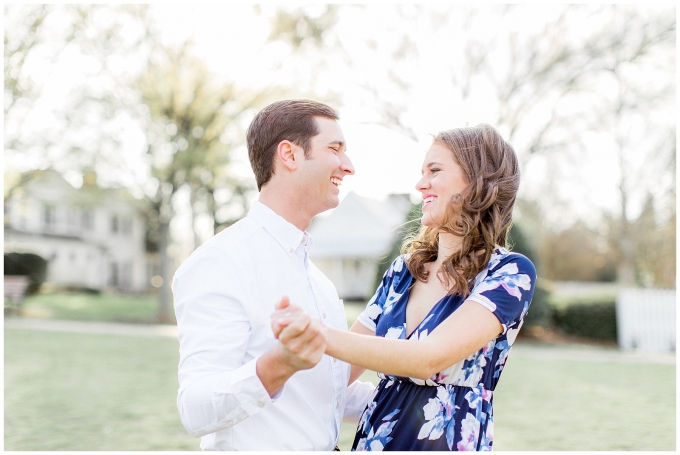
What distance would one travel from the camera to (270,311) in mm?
2371

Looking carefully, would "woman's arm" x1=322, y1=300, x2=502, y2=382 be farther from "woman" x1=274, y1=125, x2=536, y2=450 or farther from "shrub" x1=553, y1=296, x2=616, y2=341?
"shrub" x1=553, y1=296, x2=616, y2=341

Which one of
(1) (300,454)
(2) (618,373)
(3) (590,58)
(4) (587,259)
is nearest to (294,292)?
(1) (300,454)

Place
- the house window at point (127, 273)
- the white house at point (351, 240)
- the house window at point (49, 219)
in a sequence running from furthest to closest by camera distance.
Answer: the house window at point (127, 273), the house window at point (49, 219), the white house at point (351, 240)

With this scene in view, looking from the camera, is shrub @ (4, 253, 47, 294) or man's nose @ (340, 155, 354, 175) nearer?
man's nose @ (340, 155, 354, 175)

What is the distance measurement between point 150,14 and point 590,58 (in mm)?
14534

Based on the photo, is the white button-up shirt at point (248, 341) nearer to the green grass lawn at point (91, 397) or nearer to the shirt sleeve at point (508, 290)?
the shirt sleeve at point (508, 290)

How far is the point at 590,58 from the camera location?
20.5 metres


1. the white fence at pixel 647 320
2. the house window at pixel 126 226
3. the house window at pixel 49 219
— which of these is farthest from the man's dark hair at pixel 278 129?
the house window at pixel 126 226

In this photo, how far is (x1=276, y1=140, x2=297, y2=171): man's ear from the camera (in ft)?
8.65

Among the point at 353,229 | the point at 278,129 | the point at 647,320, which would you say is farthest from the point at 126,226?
the point at 278,129

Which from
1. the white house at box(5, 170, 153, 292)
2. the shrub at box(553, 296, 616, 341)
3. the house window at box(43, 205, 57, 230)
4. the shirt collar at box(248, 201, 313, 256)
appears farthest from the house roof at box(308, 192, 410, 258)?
the shirt collar at box(248, 201, 313, 256)

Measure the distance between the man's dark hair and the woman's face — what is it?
0.50 m

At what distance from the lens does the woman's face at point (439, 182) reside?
8.64 ft

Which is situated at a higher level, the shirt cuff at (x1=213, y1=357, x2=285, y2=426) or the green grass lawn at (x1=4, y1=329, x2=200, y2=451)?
the shirt cuff at (x1=213, y1=357, x2=285, y2=426)
